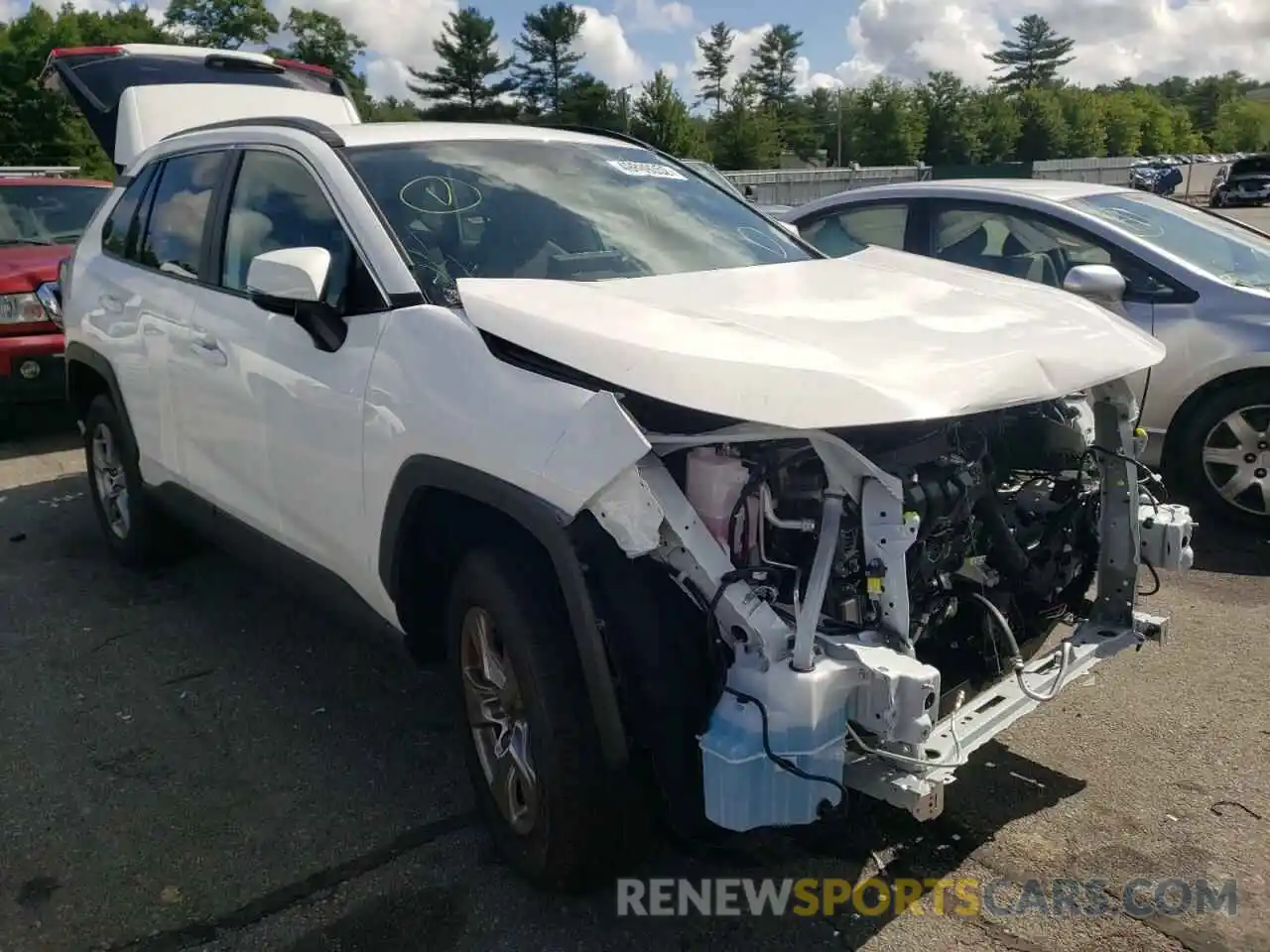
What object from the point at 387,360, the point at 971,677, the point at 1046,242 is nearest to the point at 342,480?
the point at 387,360

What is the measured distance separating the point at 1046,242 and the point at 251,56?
5.76m

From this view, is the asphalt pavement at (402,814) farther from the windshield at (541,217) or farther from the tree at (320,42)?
the tree at (320,42)

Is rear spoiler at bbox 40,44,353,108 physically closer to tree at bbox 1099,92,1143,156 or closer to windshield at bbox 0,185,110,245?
windshield at bbox 0,185,110,245

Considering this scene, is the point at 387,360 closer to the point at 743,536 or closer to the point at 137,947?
the point at 743,536

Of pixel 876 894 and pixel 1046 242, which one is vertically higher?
pixel 1046 242

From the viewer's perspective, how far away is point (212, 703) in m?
4.00

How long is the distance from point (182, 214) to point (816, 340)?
2972mm

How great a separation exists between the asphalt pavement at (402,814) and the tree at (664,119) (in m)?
68.7

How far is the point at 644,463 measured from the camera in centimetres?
238

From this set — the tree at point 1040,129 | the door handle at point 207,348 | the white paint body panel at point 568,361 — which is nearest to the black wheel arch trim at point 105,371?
the white paint body panel at point 568,361

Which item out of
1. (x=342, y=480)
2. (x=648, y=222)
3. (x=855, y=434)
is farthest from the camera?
(x=648, y=222)

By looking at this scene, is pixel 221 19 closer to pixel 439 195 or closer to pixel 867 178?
pixel 867 178

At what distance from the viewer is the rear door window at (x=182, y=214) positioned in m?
4.20

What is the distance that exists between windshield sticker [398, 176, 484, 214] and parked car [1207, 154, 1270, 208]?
136 ft
